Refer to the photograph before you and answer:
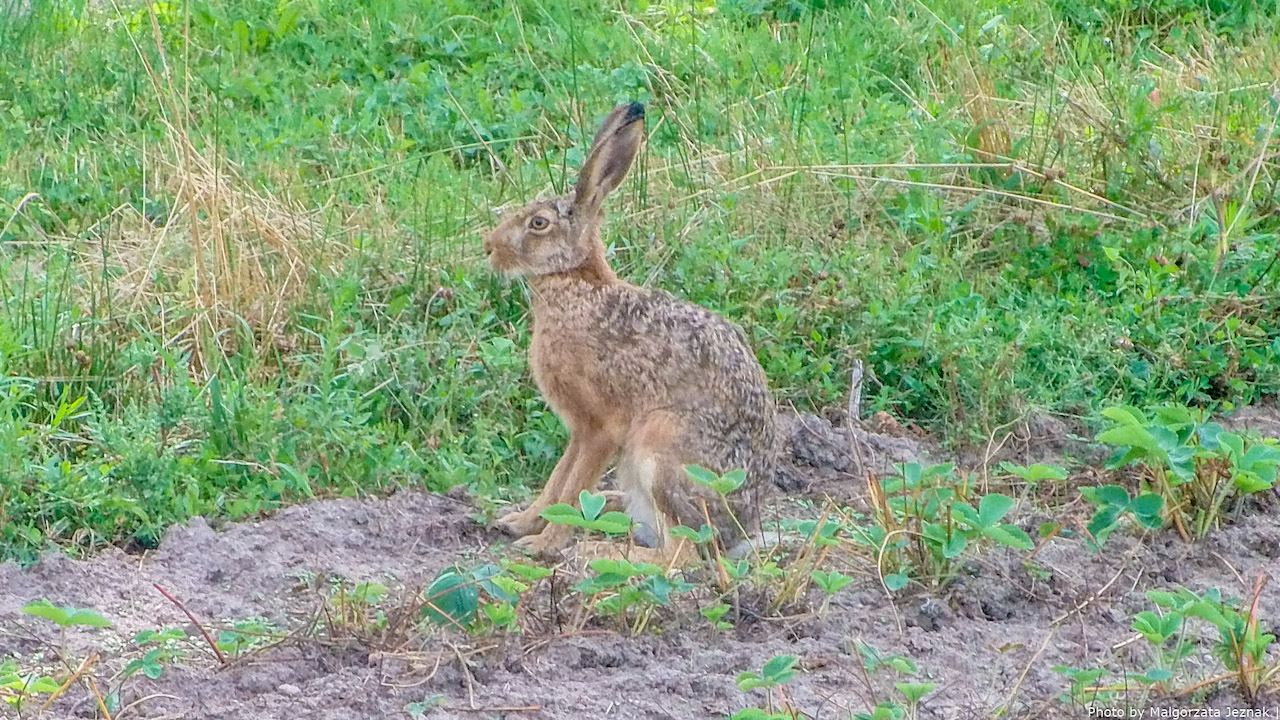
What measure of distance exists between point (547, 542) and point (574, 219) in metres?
1.12

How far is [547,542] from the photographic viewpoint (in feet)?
17.2

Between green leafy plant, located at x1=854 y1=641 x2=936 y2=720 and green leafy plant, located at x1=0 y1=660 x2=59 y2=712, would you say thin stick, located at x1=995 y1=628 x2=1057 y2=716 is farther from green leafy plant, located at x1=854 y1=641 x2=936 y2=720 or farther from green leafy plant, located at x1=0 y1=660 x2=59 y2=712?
green leafy plant, located at x1=0 y1=660 x2=59 y2=712

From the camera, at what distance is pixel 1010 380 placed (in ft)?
19.3

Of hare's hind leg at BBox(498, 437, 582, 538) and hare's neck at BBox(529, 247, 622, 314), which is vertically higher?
Result: hare's neck at BBox(529, 247, 622, 314)

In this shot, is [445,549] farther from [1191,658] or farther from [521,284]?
[1191,658]

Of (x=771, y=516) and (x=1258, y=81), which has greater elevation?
(x=1258, y=81)

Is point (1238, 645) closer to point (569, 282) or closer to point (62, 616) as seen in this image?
point (62, 616)

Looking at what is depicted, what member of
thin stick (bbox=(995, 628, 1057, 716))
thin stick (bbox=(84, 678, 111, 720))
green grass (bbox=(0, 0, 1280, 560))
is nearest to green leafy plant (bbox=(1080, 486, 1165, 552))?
thin stick (bbox=(995, 628, 1057, 716))

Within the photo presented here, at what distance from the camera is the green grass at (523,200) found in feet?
18.3

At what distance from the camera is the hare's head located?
18.6 ft

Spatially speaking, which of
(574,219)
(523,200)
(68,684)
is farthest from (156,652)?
(523,200)

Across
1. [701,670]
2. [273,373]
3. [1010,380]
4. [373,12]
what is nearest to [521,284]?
[273,373]

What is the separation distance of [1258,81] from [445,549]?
15.2 feet

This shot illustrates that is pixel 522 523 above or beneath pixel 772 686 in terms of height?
beneath
